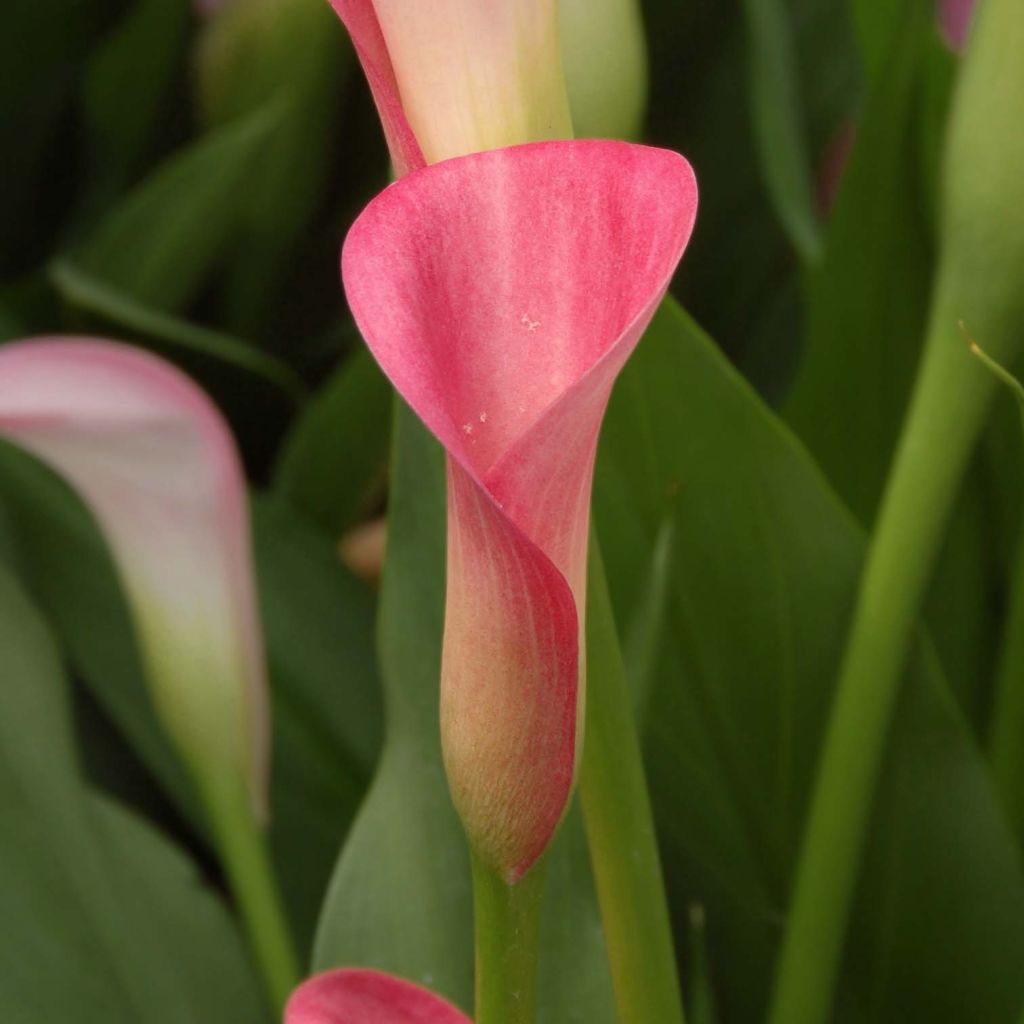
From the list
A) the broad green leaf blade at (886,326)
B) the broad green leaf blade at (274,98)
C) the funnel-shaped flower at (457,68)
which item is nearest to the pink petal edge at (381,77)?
the funnel-shaped flower at (457,68)

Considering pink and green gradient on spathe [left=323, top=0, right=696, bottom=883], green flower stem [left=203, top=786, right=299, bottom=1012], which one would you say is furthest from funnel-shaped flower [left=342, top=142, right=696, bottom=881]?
green flower stem [left=203, top=786, right=299, bottom=1012]

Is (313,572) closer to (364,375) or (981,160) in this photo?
(364,375)

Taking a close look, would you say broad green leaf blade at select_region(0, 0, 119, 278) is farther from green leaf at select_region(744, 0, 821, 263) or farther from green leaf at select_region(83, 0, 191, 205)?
green leaf at select_region(744, 0, 821, 263)

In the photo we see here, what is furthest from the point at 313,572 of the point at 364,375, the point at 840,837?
the point at 840,837

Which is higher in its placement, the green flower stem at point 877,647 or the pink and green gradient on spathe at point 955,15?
the pink and green gradient on spathe at point 955,15

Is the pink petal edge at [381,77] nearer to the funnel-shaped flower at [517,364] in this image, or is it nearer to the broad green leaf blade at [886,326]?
the funnel-shaped flower at [517,364]

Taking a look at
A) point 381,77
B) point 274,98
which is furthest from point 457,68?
point 274,98
